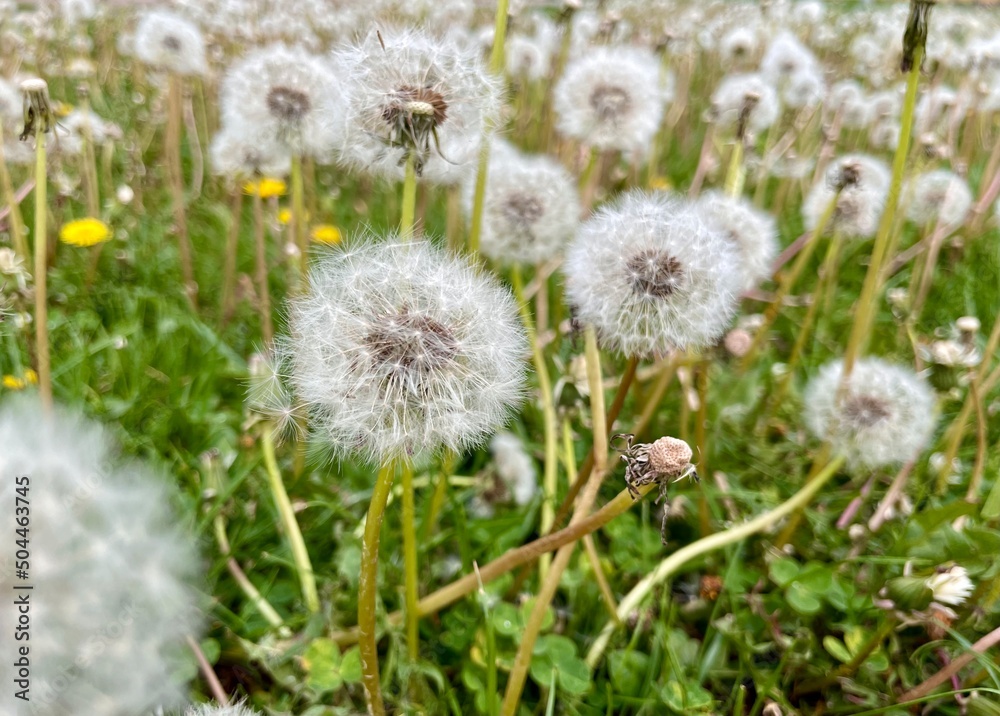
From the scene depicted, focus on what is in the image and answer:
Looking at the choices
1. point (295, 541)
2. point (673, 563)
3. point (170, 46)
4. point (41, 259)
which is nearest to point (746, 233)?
point (673, 563)

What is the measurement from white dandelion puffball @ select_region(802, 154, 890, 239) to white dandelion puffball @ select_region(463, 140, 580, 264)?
77 centimetres

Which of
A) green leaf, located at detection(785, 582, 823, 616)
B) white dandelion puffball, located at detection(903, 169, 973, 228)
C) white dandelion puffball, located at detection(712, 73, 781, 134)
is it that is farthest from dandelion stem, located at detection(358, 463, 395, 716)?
white dandelion puffball, located at detection(903, 169, 973, 228)

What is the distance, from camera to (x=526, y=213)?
2.13 m

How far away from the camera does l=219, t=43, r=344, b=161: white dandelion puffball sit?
2.07 meters

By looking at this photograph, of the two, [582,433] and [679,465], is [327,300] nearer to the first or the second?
[679,465]

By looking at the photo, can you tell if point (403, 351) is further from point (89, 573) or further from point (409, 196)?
point (89, 573)

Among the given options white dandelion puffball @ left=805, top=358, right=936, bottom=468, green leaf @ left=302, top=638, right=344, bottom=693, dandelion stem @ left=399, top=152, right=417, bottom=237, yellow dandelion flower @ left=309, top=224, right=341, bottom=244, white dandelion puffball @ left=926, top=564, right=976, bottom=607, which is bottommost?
green leaf @ left=302, top=638, right=344, bottom=693

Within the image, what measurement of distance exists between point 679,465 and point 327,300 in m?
0.63

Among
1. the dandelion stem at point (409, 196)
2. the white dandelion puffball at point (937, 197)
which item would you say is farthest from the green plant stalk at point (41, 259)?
the white dandelion puffball at point (937, 197)

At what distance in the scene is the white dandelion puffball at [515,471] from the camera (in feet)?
6.67

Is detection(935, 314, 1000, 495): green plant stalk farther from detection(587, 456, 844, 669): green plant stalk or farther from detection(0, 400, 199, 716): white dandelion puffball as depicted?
detection(0, 400, 199, 716): white dandelion puffball

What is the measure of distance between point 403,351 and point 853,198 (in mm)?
2061

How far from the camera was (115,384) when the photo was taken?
2.26m

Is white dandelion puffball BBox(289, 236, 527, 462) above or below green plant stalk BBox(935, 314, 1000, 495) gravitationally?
above
